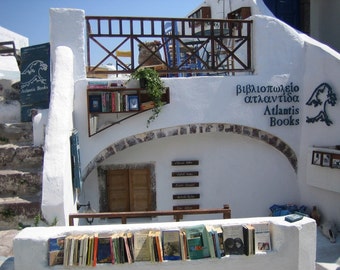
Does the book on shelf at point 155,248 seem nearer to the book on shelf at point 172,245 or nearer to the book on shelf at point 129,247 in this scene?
the book on shelf at point 172,245

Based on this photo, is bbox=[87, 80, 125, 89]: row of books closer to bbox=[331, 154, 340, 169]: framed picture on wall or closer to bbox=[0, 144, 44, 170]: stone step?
bbox=[0, 144, 44, 170]: stone step

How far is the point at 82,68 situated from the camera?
6078mm

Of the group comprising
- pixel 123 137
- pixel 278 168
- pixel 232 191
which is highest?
pixel 123 137

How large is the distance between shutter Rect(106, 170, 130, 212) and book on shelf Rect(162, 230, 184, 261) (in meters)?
3.58

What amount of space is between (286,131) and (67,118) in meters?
4.17

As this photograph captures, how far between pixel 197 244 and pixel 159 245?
0.39 m

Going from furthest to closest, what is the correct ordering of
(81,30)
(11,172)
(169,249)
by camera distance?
1. (81,30)
2. (11,172)
3. (169,249)

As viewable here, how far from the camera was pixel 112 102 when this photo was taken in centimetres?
599

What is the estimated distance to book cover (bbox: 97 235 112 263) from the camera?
3.47 metres

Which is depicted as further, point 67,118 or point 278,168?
point 278,168

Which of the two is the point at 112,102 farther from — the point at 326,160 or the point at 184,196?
the point at 326,160

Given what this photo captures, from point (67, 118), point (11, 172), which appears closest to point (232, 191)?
point (67, 118)

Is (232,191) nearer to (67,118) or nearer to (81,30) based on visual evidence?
(67,118)

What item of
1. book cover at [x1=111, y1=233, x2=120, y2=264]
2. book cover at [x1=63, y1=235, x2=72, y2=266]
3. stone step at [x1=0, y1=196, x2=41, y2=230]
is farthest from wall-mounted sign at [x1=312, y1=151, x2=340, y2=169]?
stone step at [x1=0, y1=196, x2=41, y2=230]
